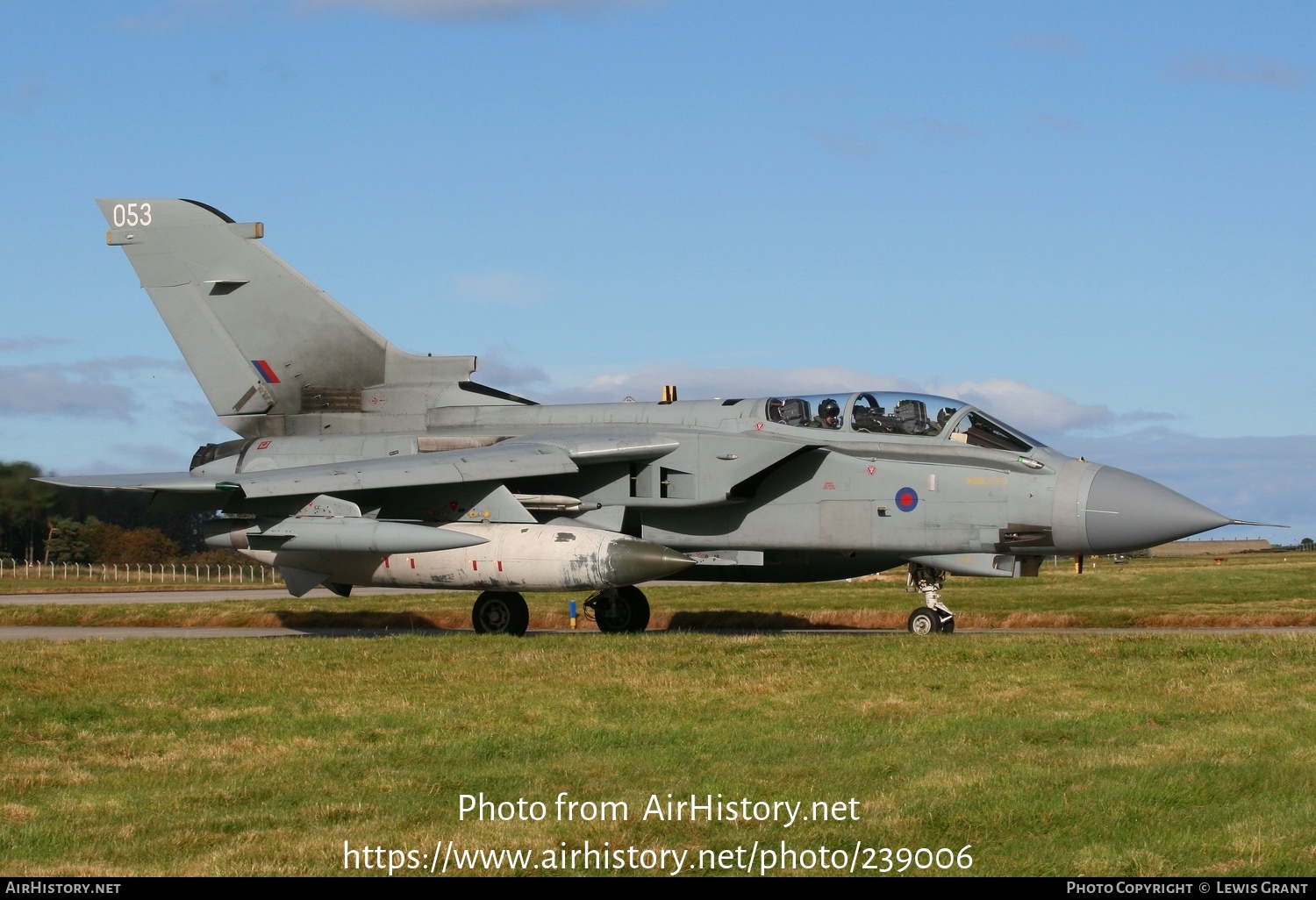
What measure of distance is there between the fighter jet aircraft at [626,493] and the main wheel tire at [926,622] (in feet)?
0.08

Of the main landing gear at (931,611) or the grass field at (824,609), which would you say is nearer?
the main landing gear at (931,611)

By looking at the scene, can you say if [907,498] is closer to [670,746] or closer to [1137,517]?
[1137,517]

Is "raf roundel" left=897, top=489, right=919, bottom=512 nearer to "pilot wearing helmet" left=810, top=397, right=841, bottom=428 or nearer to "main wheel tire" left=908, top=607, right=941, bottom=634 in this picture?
"pilot wearing helmet" left=810, top=397, right=841, bottom=428

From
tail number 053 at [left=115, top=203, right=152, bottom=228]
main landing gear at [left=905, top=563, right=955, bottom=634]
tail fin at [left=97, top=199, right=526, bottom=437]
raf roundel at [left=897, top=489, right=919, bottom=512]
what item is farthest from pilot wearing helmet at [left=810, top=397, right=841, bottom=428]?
tail number 053 at [left=115, top=203, right=152, bottom=228]

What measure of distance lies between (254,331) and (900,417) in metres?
10.0

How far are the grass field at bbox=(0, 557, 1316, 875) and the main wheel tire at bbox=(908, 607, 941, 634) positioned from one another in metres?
1.46

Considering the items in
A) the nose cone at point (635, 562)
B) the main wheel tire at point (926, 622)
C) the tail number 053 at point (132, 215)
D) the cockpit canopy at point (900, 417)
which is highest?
A: the tail number 053 at point (132, 215)

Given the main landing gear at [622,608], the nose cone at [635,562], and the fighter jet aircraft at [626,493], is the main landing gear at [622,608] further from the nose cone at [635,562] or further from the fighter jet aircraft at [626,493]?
the nose cone at [635,562]

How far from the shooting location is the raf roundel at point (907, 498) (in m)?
16.7

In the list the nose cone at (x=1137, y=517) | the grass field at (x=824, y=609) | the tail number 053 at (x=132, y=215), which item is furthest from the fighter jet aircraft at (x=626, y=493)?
the grass field at (x=824, y=609)

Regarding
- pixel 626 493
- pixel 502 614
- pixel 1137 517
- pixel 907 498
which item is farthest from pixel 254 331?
→ pixel 1137 517

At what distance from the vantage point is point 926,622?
675 inches

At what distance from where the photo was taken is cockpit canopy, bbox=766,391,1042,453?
16.7m
